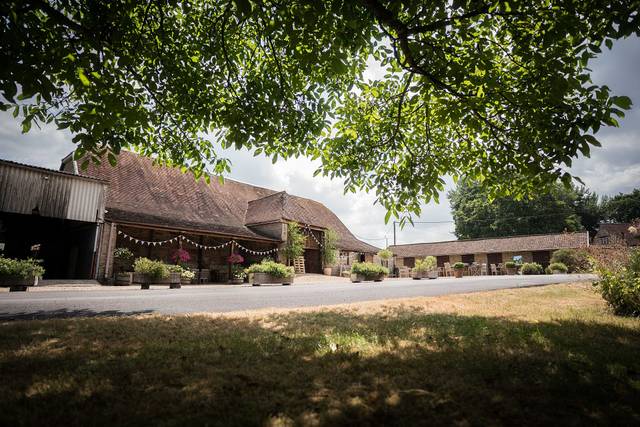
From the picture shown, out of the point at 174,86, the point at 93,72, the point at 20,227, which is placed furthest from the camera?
the point at 20,227

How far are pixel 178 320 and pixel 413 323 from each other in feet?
11.7

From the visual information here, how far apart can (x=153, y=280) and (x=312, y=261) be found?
1474 centimetres

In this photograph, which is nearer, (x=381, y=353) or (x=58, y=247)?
(x=381, y=353)

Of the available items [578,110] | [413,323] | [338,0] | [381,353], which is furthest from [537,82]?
[381,353]

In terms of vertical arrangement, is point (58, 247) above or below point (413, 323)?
above

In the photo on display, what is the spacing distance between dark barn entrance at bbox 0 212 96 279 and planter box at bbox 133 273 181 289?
4015 millimetres

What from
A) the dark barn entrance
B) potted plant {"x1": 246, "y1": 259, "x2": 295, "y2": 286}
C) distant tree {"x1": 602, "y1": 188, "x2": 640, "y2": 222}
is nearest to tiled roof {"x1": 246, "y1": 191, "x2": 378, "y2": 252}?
potted plant {"x1": 246, "y1": 259, "x2": 295, "y2": 286}

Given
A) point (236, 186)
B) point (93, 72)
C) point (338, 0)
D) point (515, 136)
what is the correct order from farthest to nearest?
point (236, 186)
point (515, 136)
point (93, 72)
point (338, 0)

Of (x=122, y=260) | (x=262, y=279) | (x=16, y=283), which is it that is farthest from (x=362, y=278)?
(x=16, y=283)

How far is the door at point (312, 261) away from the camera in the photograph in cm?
2680

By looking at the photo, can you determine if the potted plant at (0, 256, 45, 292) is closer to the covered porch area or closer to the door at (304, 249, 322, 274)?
the covered porch area

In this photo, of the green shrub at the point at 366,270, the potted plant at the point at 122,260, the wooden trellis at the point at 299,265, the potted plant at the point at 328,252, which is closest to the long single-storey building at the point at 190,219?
the potted plant at the point at 122,260

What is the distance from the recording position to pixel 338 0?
3.80 m

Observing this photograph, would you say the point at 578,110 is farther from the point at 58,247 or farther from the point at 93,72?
the point at 58,247
